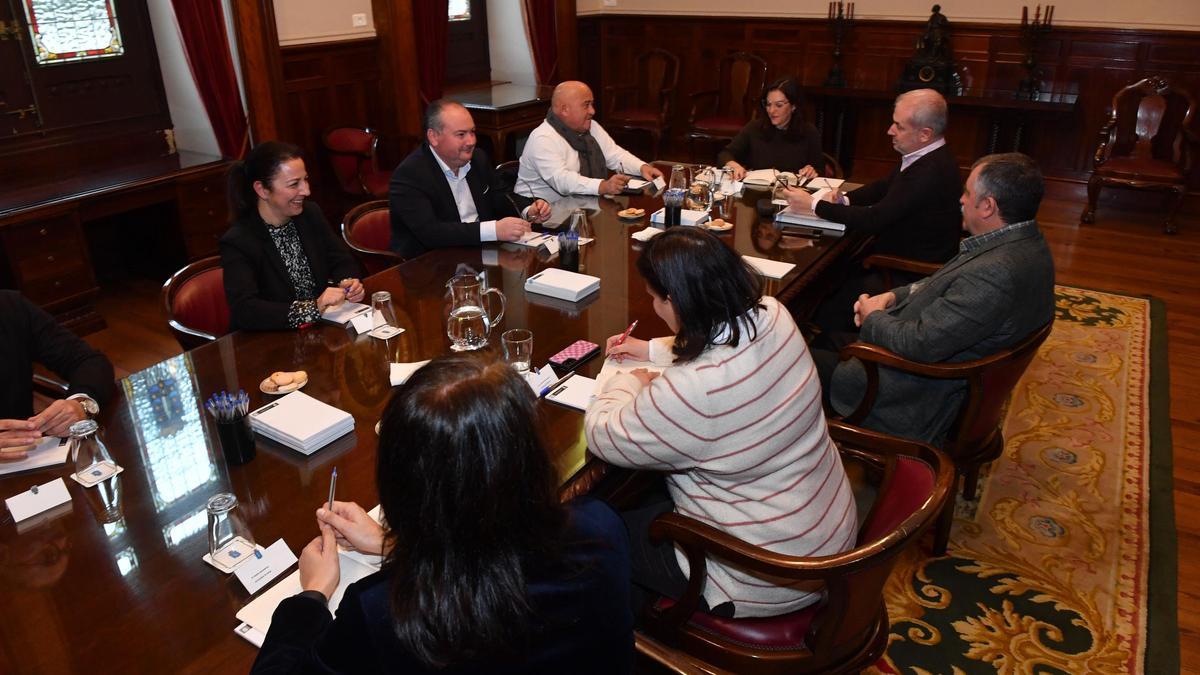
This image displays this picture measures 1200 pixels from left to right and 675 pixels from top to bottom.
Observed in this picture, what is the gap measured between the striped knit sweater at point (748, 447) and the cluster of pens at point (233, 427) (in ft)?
2.31

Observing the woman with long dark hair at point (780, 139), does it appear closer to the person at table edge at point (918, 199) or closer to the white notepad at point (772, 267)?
the person at table edge at point (918, 199)

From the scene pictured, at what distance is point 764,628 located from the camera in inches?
64.6

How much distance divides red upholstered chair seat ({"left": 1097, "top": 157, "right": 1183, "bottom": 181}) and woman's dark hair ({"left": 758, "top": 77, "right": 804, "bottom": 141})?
262cm

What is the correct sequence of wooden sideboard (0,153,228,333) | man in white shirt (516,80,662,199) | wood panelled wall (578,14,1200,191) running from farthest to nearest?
wood panelled wall (578,14,1200,191) < wooden sideboard (0,153,228,333) < man in white shirt (516,80,662,199)

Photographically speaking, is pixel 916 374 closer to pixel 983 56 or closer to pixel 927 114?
pixel 927 114

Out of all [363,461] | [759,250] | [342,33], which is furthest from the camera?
[342,33]

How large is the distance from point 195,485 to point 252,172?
1245 millimetres

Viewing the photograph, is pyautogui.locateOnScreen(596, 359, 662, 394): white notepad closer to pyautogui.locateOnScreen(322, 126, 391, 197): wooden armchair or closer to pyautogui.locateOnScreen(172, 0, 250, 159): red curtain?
pyautogui.locateOnScreen(322, 126, 391, 197): wooden armchair

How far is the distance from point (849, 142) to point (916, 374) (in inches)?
186

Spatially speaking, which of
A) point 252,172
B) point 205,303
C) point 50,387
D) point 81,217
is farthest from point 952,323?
point 81,217

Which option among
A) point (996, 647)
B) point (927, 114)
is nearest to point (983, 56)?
point (927, 114)

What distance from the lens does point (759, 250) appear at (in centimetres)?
296

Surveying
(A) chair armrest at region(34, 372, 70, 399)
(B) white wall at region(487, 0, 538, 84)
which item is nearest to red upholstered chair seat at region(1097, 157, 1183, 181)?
(B) white wall at region(487, 0, 538, 84)

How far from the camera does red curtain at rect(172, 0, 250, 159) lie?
4562 mm
